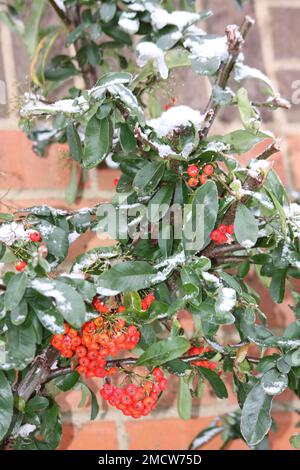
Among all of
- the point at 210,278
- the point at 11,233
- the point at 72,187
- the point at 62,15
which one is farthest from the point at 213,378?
the point at 62,15

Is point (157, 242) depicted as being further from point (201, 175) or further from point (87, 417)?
point (87, 417)

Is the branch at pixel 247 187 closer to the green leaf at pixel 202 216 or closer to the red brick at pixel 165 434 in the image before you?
the green leaf at pixel 202 216

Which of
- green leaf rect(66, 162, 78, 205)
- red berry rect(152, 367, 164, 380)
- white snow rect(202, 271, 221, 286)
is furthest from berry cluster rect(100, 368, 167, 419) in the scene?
green leaf rect(66, 162, 78, 205)

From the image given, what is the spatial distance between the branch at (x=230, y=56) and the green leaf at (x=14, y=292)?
0.23 m

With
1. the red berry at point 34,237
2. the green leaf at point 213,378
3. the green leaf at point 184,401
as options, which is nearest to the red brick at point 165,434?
the green leaf at point 184,401

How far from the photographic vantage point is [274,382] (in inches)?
24.4

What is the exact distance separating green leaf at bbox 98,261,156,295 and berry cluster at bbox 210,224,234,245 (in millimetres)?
62

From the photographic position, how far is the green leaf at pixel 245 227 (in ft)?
1.94

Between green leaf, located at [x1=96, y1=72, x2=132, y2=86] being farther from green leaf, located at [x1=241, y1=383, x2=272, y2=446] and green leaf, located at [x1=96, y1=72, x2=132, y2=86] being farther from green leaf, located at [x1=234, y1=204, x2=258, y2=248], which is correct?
green leaf, located at [x1=241, y1=383, x2=272, y2=446]

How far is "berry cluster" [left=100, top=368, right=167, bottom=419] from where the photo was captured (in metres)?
0.62

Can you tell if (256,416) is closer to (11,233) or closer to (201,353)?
(201,353)

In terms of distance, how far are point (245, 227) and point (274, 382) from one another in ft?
0.46
